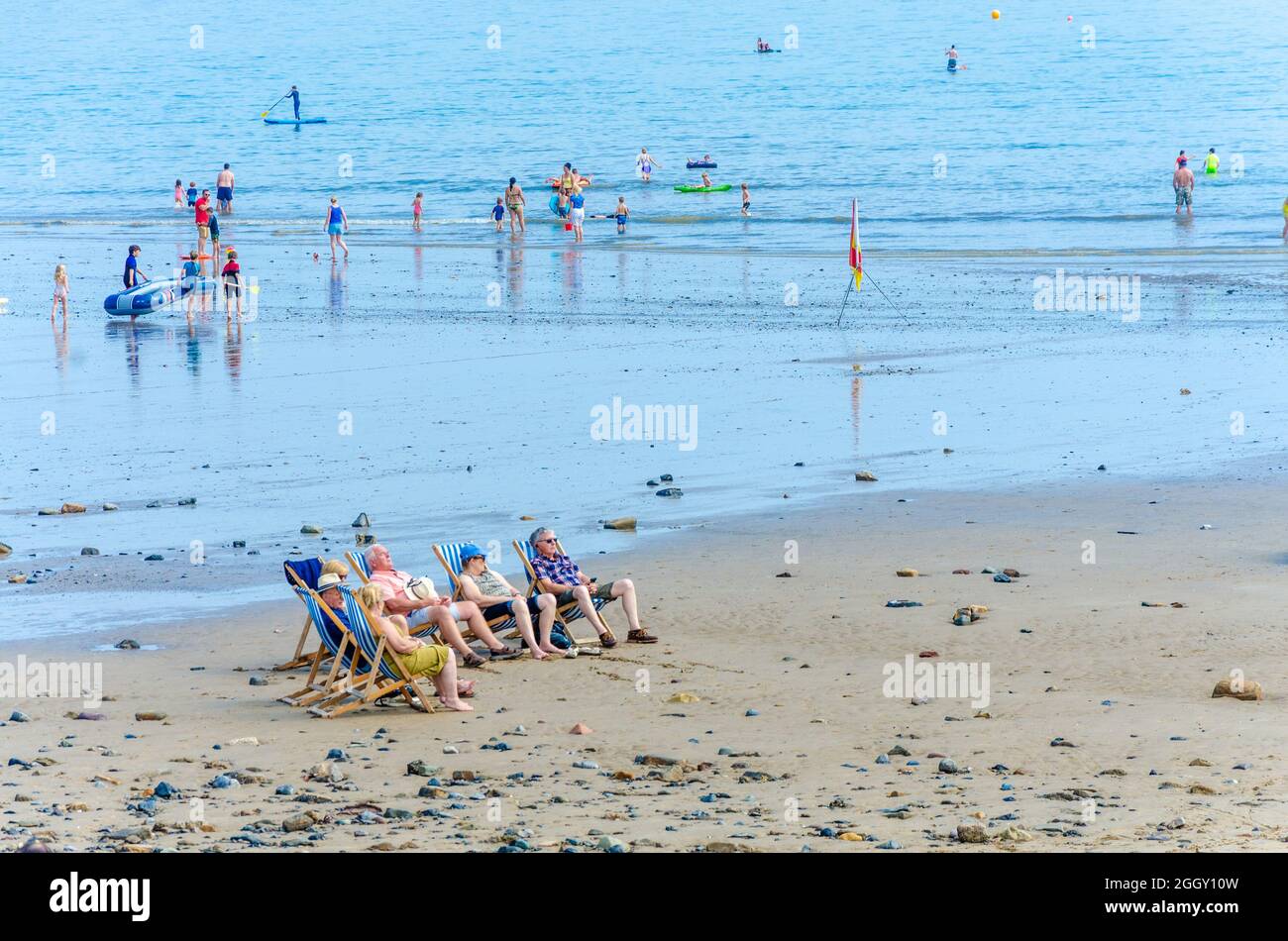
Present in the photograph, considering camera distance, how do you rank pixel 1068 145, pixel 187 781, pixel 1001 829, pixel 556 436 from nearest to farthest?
pixel 1001 829, pixel 187 781, pixel 556 436, pixel 1068 145

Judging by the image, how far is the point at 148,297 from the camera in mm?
30125

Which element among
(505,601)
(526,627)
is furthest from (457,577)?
(526,627)

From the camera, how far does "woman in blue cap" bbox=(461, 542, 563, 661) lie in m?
11.4

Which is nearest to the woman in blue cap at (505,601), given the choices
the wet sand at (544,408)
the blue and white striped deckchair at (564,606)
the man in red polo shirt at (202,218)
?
the blue and white striped deckchair at (564,606)

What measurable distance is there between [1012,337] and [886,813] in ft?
62.7

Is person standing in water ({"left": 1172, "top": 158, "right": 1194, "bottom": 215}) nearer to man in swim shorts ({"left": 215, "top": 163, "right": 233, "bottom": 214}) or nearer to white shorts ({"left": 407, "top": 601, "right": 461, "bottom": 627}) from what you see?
man in swim shorts ({"left": 215, "top": 163, "right": 233, "bottom": 214})

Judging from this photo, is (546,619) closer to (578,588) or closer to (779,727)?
(578,588)

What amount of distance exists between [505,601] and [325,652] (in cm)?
132

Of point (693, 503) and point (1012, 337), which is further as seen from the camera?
point (1012, 337)

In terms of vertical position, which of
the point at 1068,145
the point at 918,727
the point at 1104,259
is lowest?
the point at 918,727

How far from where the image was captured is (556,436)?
18.6 meters

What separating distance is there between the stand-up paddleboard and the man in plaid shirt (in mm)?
20168

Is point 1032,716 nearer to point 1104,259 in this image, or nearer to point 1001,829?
point 1001,829

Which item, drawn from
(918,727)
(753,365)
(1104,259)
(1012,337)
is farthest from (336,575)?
(1104,259)
